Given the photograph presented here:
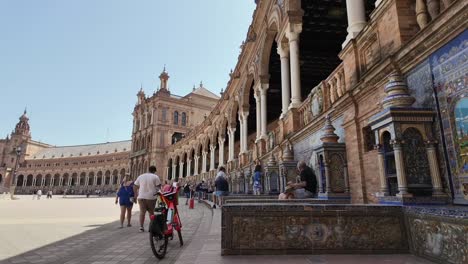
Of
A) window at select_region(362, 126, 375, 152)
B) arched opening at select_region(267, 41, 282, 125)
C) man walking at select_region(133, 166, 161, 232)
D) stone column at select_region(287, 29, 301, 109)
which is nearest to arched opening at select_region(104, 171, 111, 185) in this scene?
arched opening at select_region(267, 41, 282, 125)

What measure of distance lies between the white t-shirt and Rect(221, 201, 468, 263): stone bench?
373 centimetres

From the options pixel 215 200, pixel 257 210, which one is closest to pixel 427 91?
pixel 257 210

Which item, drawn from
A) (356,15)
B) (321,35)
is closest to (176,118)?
(321,35)

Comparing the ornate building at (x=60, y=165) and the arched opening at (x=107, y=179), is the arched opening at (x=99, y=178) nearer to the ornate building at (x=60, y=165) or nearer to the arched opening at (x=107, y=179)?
the ornate building at (x=60, y=165)

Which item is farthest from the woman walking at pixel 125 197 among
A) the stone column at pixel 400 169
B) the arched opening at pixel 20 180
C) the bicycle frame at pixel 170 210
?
the arched opening at pixel 20 180

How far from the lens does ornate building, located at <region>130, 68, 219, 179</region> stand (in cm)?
5541

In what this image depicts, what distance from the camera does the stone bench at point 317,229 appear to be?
3.43 m

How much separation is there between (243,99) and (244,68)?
205cm

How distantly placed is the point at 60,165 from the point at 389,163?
332 feet

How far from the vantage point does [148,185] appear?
690cm

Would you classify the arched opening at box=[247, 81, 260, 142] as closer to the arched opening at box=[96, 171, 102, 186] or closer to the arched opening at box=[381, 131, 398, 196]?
the arched opening at box=[381, 131, 398, 196]

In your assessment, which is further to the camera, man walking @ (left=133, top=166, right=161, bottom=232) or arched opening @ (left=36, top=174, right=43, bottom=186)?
arched opening @ (left=36, top=174, right=43, bottom=186)

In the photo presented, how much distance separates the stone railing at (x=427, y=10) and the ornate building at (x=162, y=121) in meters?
51.0

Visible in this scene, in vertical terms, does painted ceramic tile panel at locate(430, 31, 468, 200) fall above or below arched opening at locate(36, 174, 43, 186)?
below
